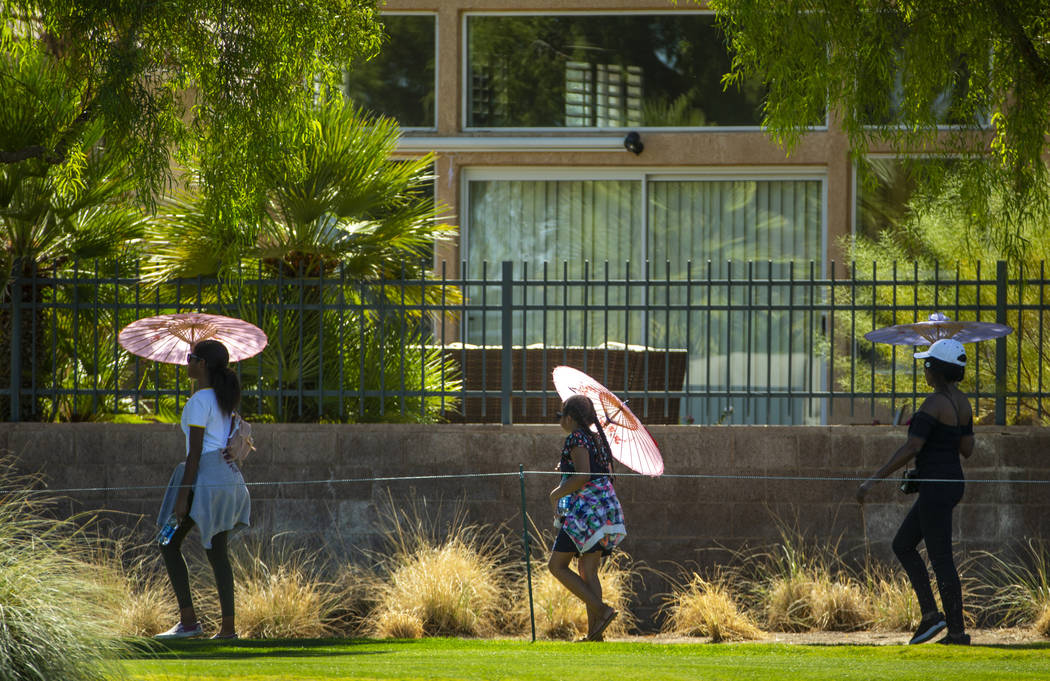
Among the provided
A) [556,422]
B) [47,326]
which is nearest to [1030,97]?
[556,422]

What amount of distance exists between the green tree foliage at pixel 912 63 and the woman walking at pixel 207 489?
3.69 meters

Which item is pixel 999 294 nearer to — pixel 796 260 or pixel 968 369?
pixel 968 369

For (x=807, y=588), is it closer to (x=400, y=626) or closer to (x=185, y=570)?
(x=400, y=626)

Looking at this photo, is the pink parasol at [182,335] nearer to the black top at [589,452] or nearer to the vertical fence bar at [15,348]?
the vertical fence bar at [15,348]

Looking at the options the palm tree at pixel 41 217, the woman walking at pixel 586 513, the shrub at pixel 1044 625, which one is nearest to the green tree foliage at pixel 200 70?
the palm tree at pixel 41 217

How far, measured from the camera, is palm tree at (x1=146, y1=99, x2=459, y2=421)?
995 cm

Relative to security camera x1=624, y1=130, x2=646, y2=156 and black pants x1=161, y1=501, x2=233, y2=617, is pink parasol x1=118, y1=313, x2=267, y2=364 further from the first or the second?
security camera x1=624, y1=130, x2=646, y2=156

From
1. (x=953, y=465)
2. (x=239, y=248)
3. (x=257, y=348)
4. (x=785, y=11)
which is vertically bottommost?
(x=953, y=465)

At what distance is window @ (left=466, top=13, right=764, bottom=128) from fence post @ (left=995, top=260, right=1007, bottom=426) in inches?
224

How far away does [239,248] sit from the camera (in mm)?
9859

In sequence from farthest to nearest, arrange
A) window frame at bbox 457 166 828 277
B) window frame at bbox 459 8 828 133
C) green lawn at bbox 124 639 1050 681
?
window frame at bbox 459 8 828 133 → window frame at bbox 457 166 828 277 → green lawn at bbox 124 639 1050 681

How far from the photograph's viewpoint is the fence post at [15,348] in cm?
1005

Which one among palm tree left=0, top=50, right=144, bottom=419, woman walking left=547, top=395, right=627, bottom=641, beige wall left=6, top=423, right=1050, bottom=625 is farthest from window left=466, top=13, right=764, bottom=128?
woman walking left=547, top=395, right=627, bottom=641

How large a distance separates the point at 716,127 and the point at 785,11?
22.6ft
